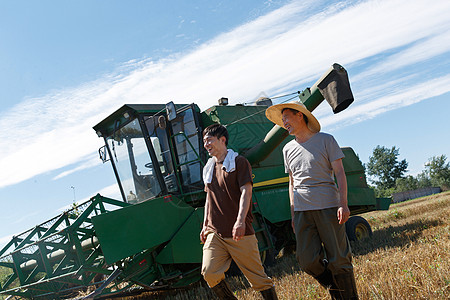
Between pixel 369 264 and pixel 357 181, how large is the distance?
15.8ft

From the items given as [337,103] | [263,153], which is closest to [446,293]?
[337,103]

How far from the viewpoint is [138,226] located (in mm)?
5891

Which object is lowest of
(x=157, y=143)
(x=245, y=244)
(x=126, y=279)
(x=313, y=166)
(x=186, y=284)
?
(x=186, y=284)

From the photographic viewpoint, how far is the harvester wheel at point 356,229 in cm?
852

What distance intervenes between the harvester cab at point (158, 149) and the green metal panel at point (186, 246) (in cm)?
75

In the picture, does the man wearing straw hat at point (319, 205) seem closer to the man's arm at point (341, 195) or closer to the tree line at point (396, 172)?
the man's arm at point (341, 195)

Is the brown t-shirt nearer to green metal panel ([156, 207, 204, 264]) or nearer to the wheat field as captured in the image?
the wheat field

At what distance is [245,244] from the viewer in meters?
3.35

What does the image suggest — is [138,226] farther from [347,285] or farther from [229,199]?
[347,285]

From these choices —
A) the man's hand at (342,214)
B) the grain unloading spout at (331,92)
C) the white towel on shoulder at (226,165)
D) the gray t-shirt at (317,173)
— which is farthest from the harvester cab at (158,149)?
the man's hand at (342,214)

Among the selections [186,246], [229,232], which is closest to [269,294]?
[229,232]

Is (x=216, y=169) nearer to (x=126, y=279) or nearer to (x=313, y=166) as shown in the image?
(x=313, y=166)

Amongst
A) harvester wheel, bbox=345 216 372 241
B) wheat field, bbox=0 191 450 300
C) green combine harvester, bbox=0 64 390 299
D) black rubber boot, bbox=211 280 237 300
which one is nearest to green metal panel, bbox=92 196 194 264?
green combine harvester, bbox=0 64 390 299

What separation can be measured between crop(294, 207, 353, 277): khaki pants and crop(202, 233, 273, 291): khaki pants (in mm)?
339
